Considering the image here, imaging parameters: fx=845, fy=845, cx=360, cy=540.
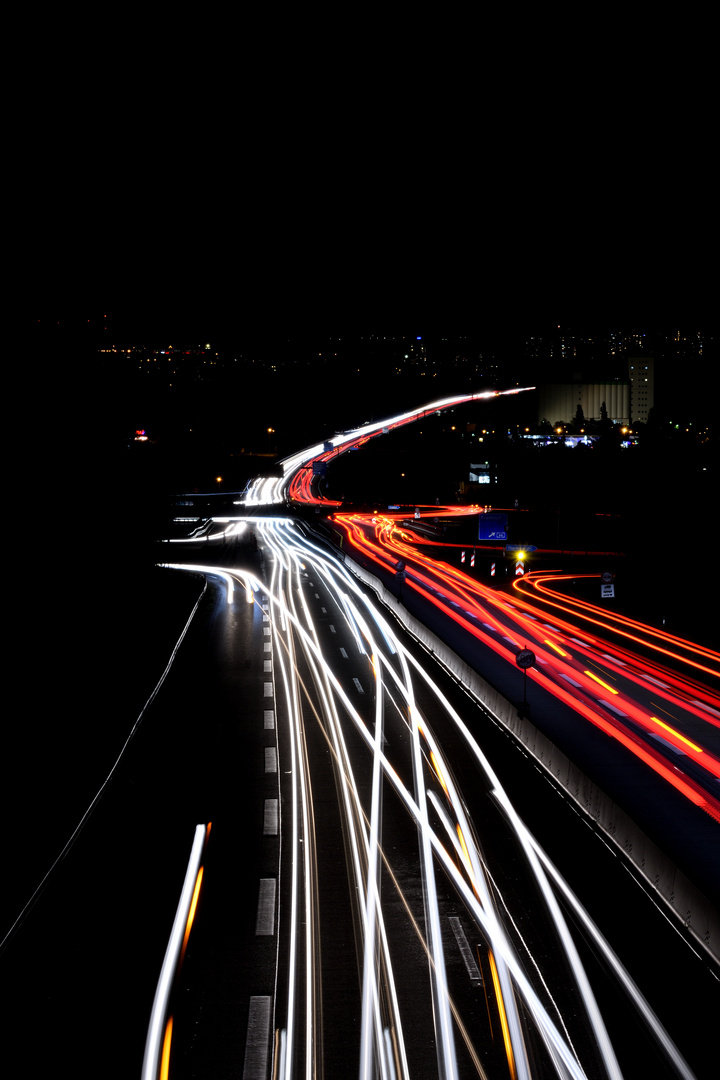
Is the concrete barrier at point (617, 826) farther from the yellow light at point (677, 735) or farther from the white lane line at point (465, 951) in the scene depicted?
the yellow light at point (677, 735)

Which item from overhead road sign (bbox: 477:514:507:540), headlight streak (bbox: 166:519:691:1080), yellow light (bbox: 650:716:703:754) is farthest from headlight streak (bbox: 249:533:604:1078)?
overhead road sign (bbox: 477:514:507:540)

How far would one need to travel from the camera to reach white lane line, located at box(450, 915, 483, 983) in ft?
33.6

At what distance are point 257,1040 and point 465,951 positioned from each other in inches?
118

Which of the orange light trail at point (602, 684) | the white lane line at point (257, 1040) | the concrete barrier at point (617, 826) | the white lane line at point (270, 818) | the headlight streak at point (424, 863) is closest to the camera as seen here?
the white lane line at point (257, 1040)

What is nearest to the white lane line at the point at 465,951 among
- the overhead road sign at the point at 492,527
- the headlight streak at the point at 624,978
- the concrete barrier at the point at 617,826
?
the headlight streak at the point at 624,978

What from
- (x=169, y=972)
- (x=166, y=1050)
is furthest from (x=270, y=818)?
(x=166, y=1050)

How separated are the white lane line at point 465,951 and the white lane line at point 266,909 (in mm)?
2455

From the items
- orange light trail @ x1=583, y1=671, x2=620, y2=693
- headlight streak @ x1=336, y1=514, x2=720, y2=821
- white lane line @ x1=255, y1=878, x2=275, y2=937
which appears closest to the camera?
white lane line @ x1=255, y1=878, x2=275, y2=937

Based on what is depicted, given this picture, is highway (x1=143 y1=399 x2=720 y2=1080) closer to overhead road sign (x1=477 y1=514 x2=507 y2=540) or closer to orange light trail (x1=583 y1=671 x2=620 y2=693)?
orange light trail (x1=583 y1=671 x2=620 y2=693)

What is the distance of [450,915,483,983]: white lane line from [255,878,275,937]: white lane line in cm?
246

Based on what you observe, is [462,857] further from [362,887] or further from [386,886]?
[362,887]

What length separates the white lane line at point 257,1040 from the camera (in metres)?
8.54

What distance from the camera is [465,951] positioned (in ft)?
35.4

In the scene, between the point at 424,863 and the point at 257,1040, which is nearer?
the point at 257,1040
